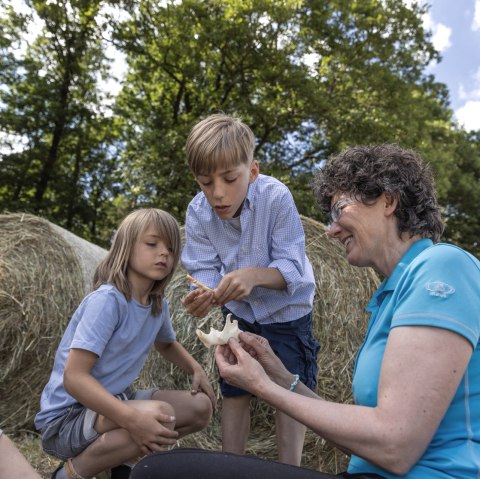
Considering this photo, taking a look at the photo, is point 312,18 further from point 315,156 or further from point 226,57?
point 315,156

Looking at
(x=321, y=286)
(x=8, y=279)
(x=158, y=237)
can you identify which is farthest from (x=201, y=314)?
(x=8, y=279)

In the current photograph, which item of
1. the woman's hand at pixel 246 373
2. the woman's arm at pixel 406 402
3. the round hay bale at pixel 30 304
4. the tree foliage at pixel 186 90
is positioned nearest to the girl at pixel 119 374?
the woman's hand at pixel 246 373

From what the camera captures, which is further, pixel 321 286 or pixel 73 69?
pixel 73 69

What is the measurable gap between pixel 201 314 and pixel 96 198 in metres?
14.4

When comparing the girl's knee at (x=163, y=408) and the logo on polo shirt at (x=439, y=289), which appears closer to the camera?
the logo on polo shirt at (x=439, y=289)

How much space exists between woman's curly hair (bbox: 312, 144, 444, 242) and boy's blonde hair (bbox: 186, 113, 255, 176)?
0.60 meters

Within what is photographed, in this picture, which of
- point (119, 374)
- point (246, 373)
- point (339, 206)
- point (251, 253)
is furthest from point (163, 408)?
point (339, 206)

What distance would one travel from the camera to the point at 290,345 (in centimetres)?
265

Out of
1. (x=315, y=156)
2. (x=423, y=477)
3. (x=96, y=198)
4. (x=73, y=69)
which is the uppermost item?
(x=73, y=69)

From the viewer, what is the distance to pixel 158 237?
2598mm

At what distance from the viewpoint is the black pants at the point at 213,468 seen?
1.35m

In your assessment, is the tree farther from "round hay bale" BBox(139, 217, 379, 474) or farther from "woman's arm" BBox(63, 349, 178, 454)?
"woman's arm" BBox(63, 349, 178, 454)

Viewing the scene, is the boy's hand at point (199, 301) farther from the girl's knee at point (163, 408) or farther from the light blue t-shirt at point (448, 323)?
the light blue t-shirt at point (448, 323)

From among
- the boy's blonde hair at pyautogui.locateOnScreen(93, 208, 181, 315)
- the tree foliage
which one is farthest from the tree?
the boy's blonde hair at pyautogui.locateOnScreen(93, 208, 181, 315)
